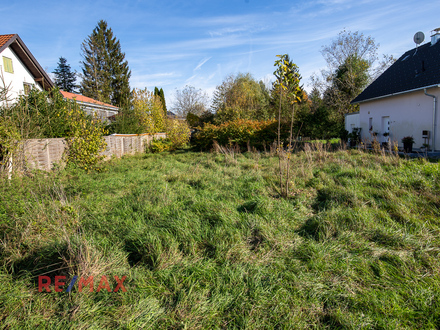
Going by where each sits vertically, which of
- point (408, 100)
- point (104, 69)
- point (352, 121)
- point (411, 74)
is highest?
point (104, 69)

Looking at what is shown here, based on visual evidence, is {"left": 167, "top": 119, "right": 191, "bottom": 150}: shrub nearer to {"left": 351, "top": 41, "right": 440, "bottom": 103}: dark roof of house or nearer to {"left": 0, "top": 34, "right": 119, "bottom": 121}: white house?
{"left": 0, "top": 34, "right": 119, "bottom": 121}: white house

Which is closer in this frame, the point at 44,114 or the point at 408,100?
the point at 44,114

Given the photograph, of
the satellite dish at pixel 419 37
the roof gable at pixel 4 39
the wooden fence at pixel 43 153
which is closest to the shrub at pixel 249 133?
the wooden fence at pixel 43 153

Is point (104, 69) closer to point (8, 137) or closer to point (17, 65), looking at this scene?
point (17, 65)

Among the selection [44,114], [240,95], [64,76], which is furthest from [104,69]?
[44,114]

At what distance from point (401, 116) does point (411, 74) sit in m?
2.26

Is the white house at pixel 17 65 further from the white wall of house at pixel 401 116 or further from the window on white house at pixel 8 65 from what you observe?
the white wall of house at pixel 401 116

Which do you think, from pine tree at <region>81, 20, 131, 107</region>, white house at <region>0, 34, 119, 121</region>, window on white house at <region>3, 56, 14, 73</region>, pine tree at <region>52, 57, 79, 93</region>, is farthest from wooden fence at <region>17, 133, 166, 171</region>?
pine tree at <region>52, 57, 79, 93</region>

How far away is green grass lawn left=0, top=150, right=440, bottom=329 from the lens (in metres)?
Result: 2.17

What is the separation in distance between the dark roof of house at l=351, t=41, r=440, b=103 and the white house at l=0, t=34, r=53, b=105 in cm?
1825

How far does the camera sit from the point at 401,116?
13.3 metres

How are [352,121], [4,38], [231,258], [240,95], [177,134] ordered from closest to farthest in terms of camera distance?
[231,258] < [4,38] < [177,134] < [352,121] < [240,95]

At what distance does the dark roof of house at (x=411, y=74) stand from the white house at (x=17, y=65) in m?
18.2

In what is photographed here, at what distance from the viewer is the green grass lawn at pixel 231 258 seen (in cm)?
217
